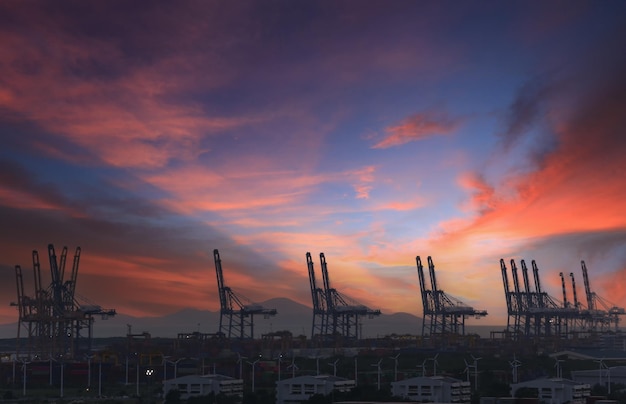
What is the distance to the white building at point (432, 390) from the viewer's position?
147m

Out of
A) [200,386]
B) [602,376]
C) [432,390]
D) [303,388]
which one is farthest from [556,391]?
[200,386]

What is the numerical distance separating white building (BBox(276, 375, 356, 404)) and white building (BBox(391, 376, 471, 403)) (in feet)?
29.6

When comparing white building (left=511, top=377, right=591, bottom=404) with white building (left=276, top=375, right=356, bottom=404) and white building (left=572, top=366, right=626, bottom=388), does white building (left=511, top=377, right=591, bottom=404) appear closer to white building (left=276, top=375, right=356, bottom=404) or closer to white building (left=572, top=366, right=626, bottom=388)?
white building (left=276, top=375, right=356, bottom=404)

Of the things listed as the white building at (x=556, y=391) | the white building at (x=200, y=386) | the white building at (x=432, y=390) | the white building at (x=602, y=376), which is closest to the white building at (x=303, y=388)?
the white building at (x=200, y=386)

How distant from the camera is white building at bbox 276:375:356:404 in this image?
146375mm

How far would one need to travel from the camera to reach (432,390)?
148 metres

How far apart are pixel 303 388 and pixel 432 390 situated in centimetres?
2137

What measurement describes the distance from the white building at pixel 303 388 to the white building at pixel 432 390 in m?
9.02

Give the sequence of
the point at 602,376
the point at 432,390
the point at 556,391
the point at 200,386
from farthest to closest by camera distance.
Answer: the point at 602,376
the point at 200,386
the point at 432,390
the point at 556,391

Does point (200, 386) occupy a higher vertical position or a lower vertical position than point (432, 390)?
higher

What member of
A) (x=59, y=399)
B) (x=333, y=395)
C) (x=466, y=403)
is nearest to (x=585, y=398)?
(x=466, y=403)

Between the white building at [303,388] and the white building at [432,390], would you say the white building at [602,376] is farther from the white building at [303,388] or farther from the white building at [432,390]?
the white building at [303,388]

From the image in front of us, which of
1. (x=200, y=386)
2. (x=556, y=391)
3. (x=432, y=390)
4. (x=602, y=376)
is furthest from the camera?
(x=602, y=376)

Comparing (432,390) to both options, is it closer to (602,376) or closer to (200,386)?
(200,386)
